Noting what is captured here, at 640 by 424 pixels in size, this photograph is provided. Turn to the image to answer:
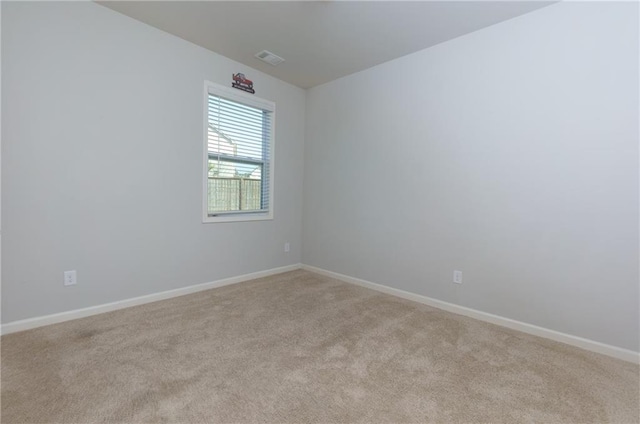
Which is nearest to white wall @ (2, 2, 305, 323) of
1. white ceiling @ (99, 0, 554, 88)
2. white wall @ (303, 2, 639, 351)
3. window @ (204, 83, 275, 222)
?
window @ (204, 83, 275, 222)

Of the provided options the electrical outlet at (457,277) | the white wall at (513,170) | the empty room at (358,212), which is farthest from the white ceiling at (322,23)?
the electrical outlet at (457,277)

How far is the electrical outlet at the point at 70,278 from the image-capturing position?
92.5 inches

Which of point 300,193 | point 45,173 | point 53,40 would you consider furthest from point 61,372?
point 300,193

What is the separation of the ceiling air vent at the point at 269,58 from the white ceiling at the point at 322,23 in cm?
6

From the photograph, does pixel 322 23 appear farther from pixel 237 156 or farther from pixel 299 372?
Answer: pixel 299 372

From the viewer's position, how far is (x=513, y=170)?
242cm

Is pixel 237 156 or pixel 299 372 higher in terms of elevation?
pixel 237 156

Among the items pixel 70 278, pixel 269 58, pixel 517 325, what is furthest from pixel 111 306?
pixel 517 325

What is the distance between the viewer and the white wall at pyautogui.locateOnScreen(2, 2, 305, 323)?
6.97 feet

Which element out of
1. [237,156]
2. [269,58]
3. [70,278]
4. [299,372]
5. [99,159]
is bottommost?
[299,372]

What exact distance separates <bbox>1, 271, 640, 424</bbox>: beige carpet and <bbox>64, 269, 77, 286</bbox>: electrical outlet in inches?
12.1

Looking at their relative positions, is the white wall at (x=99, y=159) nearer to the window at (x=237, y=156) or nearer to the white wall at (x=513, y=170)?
the window at (x=237, y=156)

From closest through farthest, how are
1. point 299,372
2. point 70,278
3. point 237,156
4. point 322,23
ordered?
point 299,372
point 70,278
point 322,23
point 237,156

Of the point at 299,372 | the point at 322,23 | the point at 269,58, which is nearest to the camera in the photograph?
the point at 299,372
